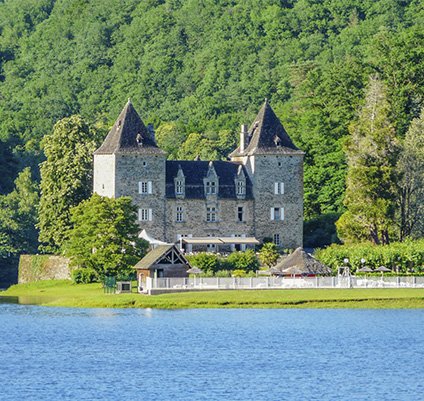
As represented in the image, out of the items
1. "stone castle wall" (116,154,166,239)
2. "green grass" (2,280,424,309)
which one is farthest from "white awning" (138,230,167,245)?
"green grass" (2,280,424,309)

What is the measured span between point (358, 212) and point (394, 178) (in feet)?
11.3

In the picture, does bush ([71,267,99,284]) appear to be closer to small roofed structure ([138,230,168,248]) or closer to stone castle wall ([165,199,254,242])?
small roofed structure ([138,230,168,248])

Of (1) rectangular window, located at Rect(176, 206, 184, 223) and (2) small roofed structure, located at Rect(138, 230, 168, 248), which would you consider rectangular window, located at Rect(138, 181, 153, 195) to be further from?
(2) small roofed structure, located at Rect(138, 230, 168, 248)

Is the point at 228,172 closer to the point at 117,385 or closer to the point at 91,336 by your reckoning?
the point at 91,336

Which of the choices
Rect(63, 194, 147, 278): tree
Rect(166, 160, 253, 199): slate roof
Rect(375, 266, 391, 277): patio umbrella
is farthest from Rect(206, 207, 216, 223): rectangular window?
Rect(375, 266, 391, 277): patio umbrella

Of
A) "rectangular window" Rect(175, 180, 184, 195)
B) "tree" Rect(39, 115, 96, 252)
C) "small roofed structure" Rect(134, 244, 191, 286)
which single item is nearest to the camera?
"small roofed structure" Rect(134, 244, 191, 286)

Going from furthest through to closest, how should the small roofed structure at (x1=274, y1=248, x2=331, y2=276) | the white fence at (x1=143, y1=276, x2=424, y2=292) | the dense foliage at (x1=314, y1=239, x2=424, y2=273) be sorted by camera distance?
the dense foliage at (x1=314, y1=239, x2=424, y2=273) < the small roofed structure at (x1=274, y1=248, x2=331, y2=276) < the white fence at (x1=143, y1=276, x2=424, y2=292)

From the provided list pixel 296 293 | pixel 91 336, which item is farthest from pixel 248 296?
pixel 91 336

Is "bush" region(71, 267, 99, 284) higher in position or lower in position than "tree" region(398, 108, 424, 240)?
lower

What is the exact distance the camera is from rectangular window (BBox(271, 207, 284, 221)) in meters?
127

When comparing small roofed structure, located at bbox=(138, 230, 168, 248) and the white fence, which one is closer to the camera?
the white fence

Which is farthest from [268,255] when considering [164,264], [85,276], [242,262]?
[164,264]

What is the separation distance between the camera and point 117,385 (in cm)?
6931

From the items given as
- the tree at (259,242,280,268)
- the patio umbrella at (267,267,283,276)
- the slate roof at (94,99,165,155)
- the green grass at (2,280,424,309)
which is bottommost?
the green grass at (2,280,424,309)
